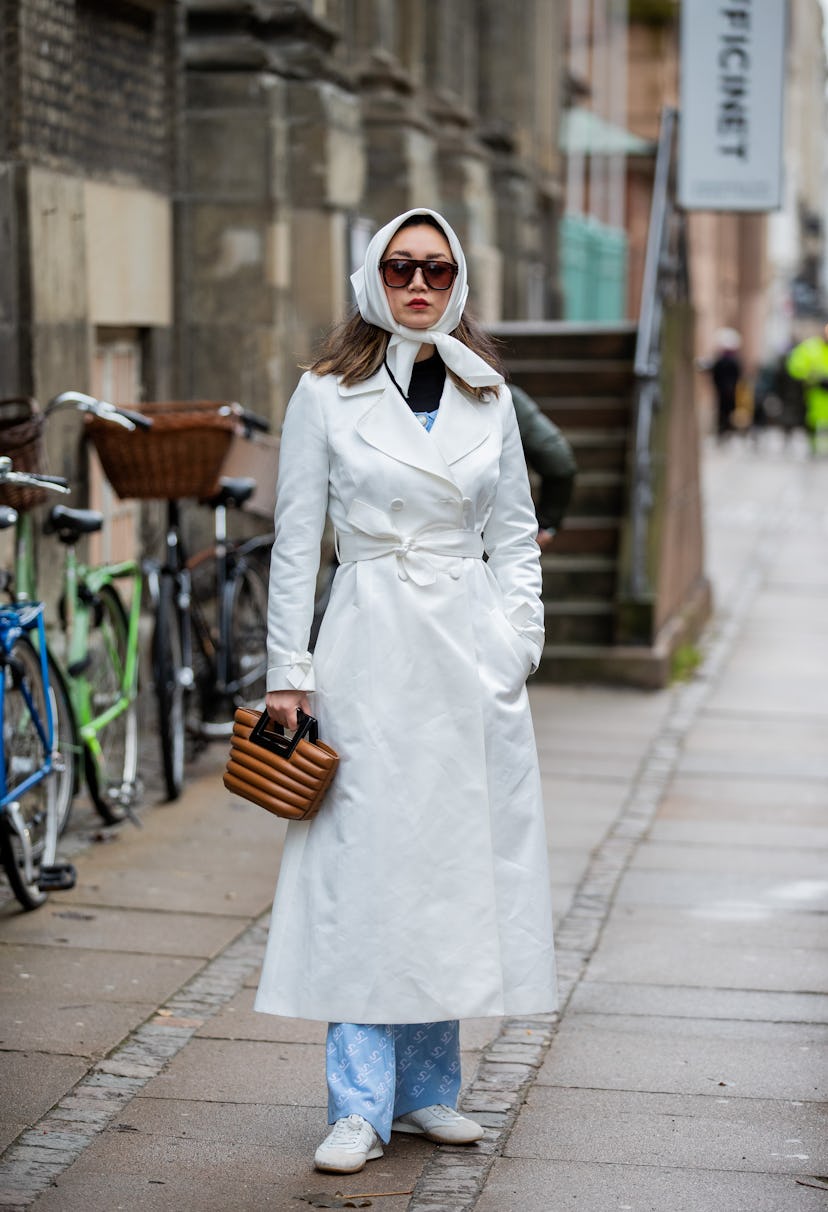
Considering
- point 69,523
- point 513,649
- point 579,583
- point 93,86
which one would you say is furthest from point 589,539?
point 513,649

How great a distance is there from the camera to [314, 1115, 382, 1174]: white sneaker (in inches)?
169

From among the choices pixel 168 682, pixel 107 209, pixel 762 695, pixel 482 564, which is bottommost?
pixel 762 695

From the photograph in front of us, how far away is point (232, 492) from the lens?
331 inches

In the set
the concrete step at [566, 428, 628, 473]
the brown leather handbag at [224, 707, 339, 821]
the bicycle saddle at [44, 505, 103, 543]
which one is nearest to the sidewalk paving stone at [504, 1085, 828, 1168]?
the brown leather handbag at [224, 707, 339, 821]

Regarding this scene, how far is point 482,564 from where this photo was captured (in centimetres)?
449

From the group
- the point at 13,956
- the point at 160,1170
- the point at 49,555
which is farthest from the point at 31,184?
the point at 160,1170

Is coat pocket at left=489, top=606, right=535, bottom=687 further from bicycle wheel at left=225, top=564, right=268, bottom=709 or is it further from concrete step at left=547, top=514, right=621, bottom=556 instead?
concrete step at left=547, top=514, right=621, bottom=556

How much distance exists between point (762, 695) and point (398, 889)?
7.18 meters

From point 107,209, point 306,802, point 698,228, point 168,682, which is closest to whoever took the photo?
point 306,802

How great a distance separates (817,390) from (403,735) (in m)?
26.6

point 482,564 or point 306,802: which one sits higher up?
point 482,564

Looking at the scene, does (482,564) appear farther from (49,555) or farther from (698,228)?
(698,228)

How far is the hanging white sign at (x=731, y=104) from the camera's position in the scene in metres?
13.4

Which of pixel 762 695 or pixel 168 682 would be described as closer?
pixel 168 682
